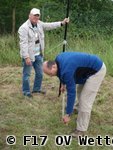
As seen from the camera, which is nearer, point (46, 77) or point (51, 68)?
point (51, 68)

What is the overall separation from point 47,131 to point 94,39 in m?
6.66

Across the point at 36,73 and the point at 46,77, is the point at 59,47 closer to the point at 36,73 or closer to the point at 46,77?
the point at 46,77

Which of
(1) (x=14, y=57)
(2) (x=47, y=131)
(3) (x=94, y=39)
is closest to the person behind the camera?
(2) (x=47, y=131)

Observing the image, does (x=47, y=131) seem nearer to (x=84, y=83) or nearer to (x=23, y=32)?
(x=84, y=83)

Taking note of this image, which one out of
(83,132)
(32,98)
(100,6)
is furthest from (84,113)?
(100,6)

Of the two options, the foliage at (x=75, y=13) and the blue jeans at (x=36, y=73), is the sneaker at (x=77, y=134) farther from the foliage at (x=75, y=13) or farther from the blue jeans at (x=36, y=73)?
the foliage at (x=75, y=13)

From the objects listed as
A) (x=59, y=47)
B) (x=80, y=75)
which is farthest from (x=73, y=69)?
(x=59, y=47)

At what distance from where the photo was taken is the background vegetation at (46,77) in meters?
7.14

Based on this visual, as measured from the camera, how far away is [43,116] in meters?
7.64

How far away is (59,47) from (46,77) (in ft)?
6.63

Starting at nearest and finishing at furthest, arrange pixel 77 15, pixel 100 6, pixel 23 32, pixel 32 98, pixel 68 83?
pixel 68 83 → pixel 23 32 → pixel 32 98 → pixel 77 15 → pixel 100 6

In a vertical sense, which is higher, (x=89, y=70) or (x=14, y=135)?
(x=89, y=70)

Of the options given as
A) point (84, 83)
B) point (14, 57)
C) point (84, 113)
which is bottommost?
point (14, 57)

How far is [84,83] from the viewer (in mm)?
6621
